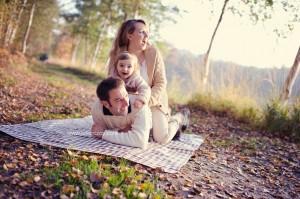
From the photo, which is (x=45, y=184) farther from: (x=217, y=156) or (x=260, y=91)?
(x=260, y=91)

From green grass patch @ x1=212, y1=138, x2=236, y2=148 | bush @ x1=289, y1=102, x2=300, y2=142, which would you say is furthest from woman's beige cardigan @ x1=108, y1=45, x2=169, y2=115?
bush @ x1=289, y1=102, x2=300, y2=142

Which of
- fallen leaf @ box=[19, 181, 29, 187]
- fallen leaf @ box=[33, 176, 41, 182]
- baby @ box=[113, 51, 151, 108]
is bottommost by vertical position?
fallen leaf @ box=[19, 181, 29, 187]

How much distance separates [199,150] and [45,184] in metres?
2.85

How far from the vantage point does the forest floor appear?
2.73 metres

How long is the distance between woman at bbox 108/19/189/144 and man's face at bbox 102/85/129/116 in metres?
0.63

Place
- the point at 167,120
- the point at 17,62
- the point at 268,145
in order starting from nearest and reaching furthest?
the point at 167,120, the point at 268,145, the point at 17,62

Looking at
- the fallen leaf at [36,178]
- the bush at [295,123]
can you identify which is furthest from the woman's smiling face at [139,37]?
the bush at [295,123]

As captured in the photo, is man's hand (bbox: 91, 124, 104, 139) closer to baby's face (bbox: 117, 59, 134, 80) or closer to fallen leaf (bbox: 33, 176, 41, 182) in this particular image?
baby's face (bbox: 117, 59, 134, 80)

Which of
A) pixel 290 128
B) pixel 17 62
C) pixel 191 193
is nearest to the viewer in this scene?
pixel 191 193

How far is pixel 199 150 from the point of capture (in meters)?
5.15

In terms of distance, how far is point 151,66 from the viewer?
4.79 metres

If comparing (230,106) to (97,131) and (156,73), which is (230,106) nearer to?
(156,73)

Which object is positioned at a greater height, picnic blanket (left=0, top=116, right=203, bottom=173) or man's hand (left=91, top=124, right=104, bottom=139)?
man's hand (left=91, top=124, right=104, bottom=139)

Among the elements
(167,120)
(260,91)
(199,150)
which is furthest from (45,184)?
(260,91)
